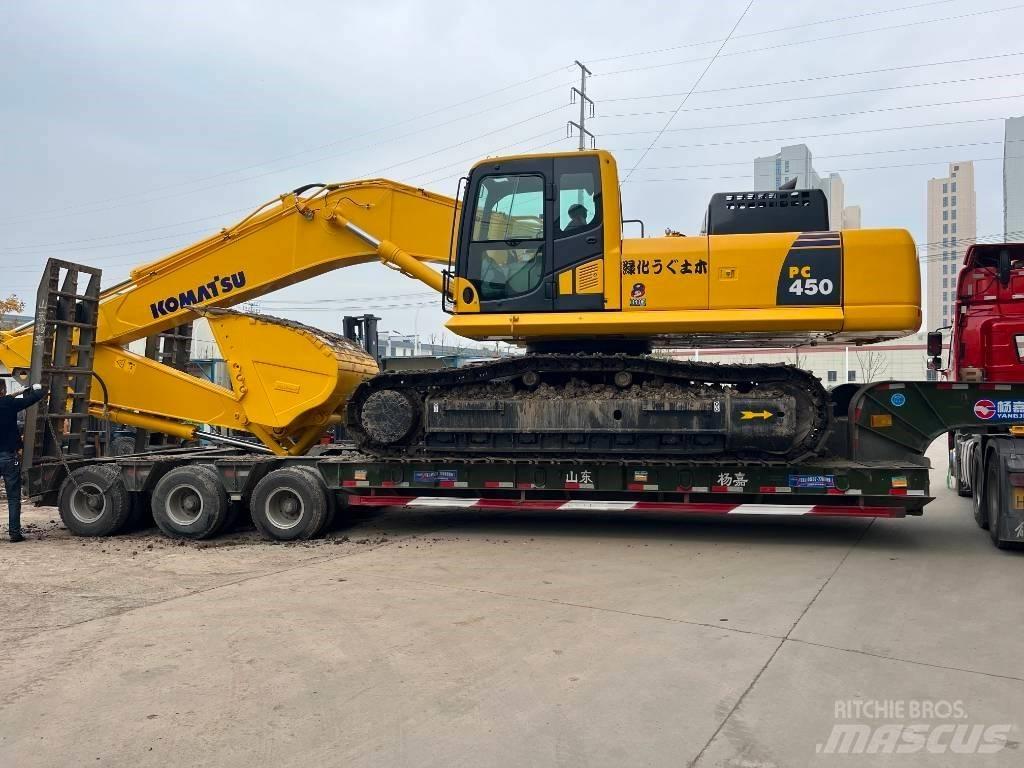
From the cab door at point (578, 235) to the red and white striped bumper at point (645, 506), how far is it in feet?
6.85

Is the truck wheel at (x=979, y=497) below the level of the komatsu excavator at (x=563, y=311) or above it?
below

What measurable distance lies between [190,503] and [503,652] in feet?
18.1

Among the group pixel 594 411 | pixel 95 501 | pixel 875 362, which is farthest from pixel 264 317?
pixel 875 362

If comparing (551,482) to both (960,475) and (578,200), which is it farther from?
(960,475)

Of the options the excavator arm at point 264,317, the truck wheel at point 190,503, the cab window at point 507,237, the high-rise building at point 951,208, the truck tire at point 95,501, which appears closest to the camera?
the cab window at point 507,237

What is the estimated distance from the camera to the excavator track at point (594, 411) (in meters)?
8.32

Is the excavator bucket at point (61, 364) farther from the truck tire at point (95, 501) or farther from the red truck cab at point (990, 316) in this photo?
the red truck cab at point (990, 316)

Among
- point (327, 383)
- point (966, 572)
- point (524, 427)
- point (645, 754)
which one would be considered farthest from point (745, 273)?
point (645, 754)

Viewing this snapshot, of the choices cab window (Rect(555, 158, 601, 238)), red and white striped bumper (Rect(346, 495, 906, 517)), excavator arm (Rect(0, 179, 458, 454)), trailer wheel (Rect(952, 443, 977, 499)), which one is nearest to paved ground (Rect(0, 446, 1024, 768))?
red and white striped bumper (Rect(346, 495, 906, 517))

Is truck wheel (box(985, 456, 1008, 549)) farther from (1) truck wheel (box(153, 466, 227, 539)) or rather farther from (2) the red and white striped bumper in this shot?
(1) truck wheel (box(153, 466, 227, 539))

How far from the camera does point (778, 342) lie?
30.0 feet

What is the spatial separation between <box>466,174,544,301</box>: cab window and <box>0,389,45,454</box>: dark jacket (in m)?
4.97

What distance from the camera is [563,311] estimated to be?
8.45m

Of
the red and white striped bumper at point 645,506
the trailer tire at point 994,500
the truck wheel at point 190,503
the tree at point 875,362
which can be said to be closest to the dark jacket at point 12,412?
the truck wheel at point 190,503
